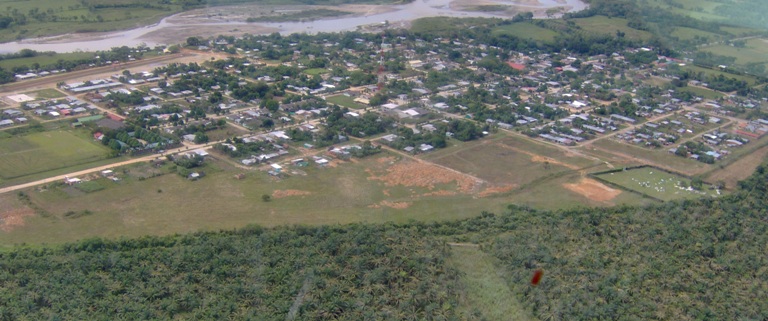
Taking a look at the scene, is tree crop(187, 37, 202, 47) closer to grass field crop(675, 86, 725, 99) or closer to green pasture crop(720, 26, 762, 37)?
grass field crop(675, 86, 725, 99)

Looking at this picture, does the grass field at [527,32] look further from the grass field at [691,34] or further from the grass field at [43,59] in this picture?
the grass field at [43,59]

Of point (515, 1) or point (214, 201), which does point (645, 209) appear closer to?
point (214, 201)

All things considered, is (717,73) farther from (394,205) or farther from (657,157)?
(394,205)

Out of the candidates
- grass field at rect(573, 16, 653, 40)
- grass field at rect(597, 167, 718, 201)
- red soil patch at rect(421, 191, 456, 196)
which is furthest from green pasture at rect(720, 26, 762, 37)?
red soil patch at rect(421, 191, 456, 196)

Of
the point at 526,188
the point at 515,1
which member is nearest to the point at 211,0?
Answer: the point at 515,1

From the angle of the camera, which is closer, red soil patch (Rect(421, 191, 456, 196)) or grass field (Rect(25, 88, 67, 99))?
red soil patch (Rect(421, 191, 456, 196))

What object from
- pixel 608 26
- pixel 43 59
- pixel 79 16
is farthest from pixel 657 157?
pixel 79 16
